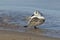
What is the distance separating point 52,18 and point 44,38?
4.39 meters

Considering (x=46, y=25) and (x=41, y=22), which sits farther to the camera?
(x=46, y=25)

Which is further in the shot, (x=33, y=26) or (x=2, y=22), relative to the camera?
(x=2, y=22)

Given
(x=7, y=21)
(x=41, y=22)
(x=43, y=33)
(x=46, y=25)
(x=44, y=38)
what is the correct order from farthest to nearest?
(x=7, y=21) → (x=46, y=25) → (x=41, y=22) → (x=43, y=33) → (x=44, y=38)

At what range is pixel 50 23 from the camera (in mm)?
11484

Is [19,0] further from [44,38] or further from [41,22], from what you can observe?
[44,38]

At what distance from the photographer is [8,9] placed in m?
15.6

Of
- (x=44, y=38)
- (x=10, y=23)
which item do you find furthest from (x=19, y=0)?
(x=44, y=38)

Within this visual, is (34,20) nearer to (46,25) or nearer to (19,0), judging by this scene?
(46,25)

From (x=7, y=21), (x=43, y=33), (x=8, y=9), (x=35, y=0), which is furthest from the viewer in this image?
(x=35, y=0)

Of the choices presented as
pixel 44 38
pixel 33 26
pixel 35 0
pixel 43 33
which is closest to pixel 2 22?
pixel 33 26

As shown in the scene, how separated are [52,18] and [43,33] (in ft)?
10.5

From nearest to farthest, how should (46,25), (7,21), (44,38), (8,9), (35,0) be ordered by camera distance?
(44,38) → (46,25) → (7,21) → (8,9) → (35,0)

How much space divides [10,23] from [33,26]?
130 cm

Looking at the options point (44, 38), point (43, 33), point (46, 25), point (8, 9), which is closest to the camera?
point (44, 38)
